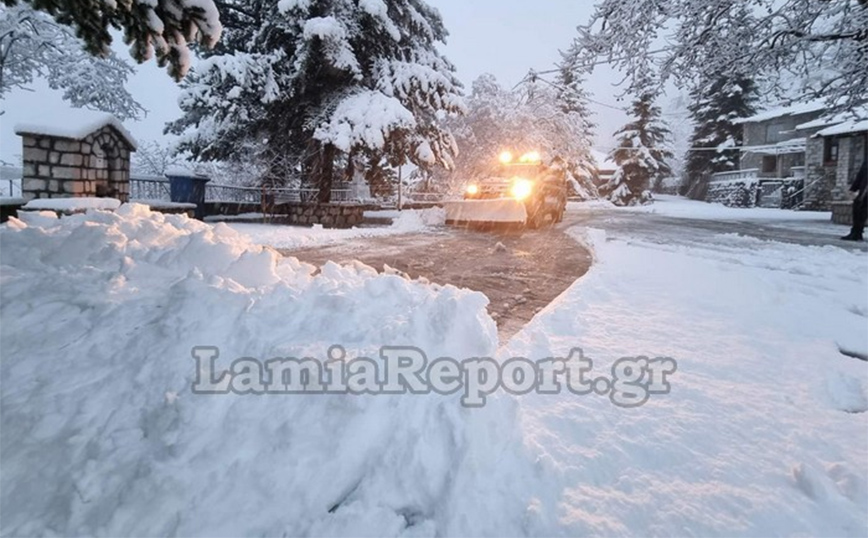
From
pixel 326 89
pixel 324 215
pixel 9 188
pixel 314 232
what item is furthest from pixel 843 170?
pixel 9 188

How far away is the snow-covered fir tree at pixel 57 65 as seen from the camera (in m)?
15.0

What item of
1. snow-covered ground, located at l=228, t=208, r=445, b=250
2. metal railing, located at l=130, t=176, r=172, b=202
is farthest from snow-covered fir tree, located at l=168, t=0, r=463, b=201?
snow-covered ground, located at l=228, t=208, r=445, b=250

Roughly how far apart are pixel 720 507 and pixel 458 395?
1.17 metres

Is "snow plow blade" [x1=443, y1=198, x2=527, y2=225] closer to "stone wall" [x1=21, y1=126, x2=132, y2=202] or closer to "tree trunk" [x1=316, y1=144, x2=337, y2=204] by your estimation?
"tree trunk" [x1=316, y1=144, x2=337, y2=204]

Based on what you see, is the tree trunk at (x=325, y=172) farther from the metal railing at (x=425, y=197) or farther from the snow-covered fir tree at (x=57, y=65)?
the snow-covered fir tree at (x=57, y=65)

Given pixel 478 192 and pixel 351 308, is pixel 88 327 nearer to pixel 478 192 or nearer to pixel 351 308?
pixel 351 308

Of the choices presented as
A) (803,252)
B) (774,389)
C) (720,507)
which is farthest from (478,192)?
(720,507)

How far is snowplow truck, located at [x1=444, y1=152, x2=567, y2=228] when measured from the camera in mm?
12750

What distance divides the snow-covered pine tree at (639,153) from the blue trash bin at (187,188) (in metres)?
31.2

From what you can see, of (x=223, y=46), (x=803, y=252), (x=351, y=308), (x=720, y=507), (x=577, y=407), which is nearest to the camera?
(x=720, y=507)

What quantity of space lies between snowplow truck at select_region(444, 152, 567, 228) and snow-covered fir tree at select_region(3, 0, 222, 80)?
31.2 ft

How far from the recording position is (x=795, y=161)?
29.7 meters

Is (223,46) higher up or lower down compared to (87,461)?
higher up

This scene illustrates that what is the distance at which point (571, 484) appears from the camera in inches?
72.9
